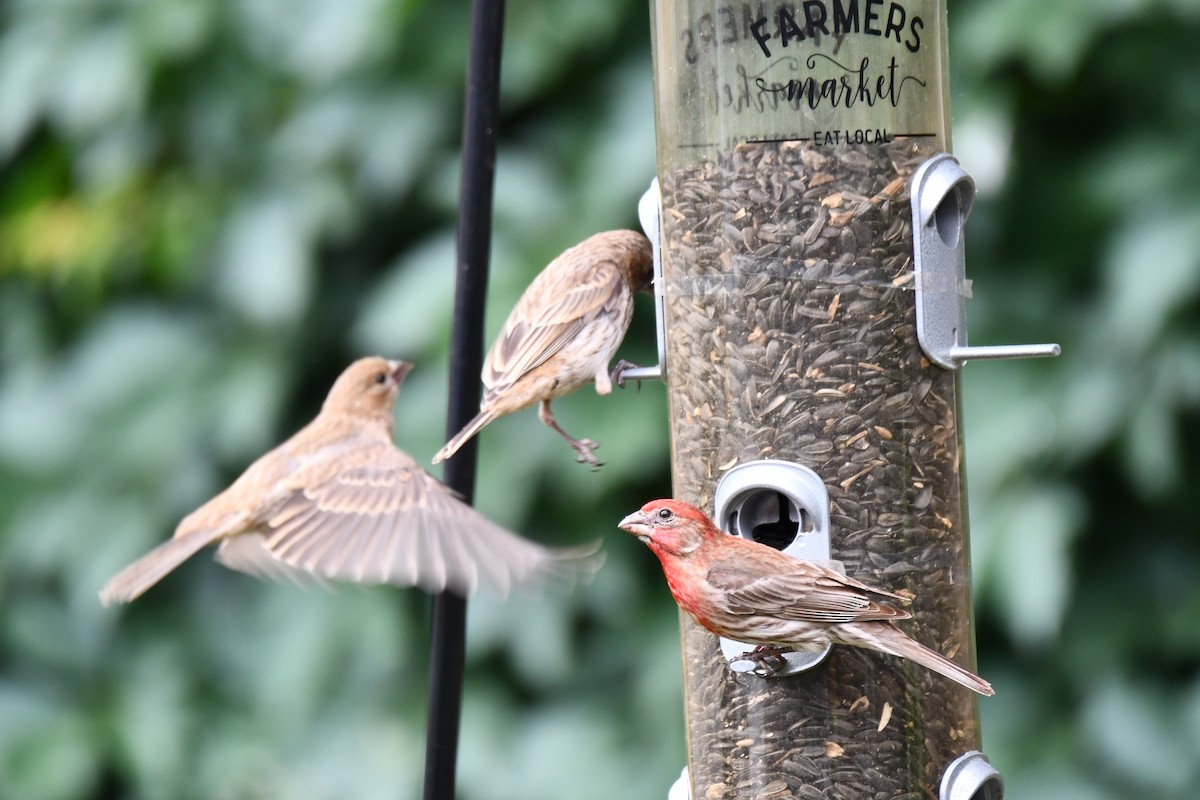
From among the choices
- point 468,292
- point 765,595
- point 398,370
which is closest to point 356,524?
point 398,370

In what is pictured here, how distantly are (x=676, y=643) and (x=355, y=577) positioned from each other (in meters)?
Answer: 1.72

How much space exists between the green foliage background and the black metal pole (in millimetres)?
1723

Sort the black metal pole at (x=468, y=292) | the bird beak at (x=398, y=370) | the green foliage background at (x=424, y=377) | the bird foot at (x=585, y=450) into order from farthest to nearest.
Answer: the green foliage background at (x=424, y=377), the bird beak at (x=398, y=370), the bird foot at (x=585, y=450), the black metal pole at (x=468, y=292)

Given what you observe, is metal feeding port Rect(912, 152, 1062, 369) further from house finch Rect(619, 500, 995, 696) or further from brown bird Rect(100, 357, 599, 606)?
brown bird Rect(100, 357, 599, 606)

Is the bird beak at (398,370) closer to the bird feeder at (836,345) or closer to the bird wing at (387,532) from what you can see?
the bird wing at (387,532)

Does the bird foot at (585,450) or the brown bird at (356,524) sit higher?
the bird foot at (585,450)

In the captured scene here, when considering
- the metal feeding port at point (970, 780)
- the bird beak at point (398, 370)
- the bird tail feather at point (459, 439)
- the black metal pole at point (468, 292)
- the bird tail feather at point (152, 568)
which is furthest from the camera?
the bird beak at point (398, 370)

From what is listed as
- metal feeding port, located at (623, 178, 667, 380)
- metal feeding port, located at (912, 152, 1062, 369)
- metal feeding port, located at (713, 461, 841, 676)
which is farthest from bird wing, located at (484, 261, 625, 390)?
metal feeding port, located at (912, 152, 1062, 369)

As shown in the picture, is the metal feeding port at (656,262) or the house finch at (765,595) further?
the metal feeding port at (656,262)

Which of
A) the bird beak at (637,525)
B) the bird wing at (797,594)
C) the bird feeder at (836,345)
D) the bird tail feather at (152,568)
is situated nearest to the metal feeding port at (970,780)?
the bird feeder at (836,345)

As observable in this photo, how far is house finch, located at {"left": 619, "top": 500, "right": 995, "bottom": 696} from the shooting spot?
2.78m

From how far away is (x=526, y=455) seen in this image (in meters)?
4.68

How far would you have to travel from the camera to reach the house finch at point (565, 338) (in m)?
3.30

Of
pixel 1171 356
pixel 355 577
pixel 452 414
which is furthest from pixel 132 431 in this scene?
pixel 1171 356
